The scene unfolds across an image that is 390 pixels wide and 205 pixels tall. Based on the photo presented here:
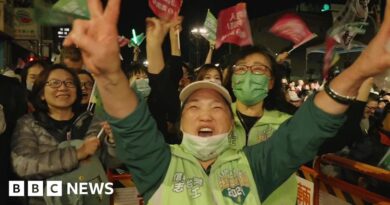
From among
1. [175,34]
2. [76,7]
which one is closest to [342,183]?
[175,34]

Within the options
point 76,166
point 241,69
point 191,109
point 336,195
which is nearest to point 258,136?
point 241,69

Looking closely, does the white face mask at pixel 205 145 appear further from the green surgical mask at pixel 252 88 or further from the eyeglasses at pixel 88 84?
the eyeglasses at pixel 88 84

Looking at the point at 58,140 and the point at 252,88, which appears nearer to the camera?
the point at 252,88

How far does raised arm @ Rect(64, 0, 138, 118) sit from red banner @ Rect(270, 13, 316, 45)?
149 inches

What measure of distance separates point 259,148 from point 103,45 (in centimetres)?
100

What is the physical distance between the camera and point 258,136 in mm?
3080

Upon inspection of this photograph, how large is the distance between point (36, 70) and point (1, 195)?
1.94m

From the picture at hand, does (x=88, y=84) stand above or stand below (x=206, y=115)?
below

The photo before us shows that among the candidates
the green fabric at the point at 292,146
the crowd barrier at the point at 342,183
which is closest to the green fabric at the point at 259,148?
the green fabric at the point at 292,146

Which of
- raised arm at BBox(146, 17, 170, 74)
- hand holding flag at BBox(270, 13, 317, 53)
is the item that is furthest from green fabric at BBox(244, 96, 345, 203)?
hand holding flag at BBox(270, 13, 317, 53)

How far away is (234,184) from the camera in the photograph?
229 centimetres

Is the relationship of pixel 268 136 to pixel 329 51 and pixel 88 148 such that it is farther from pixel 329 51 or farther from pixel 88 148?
pixel 329 51

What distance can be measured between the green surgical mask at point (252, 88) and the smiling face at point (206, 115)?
0.78m

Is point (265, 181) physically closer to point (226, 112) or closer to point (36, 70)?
point (226, 112)
